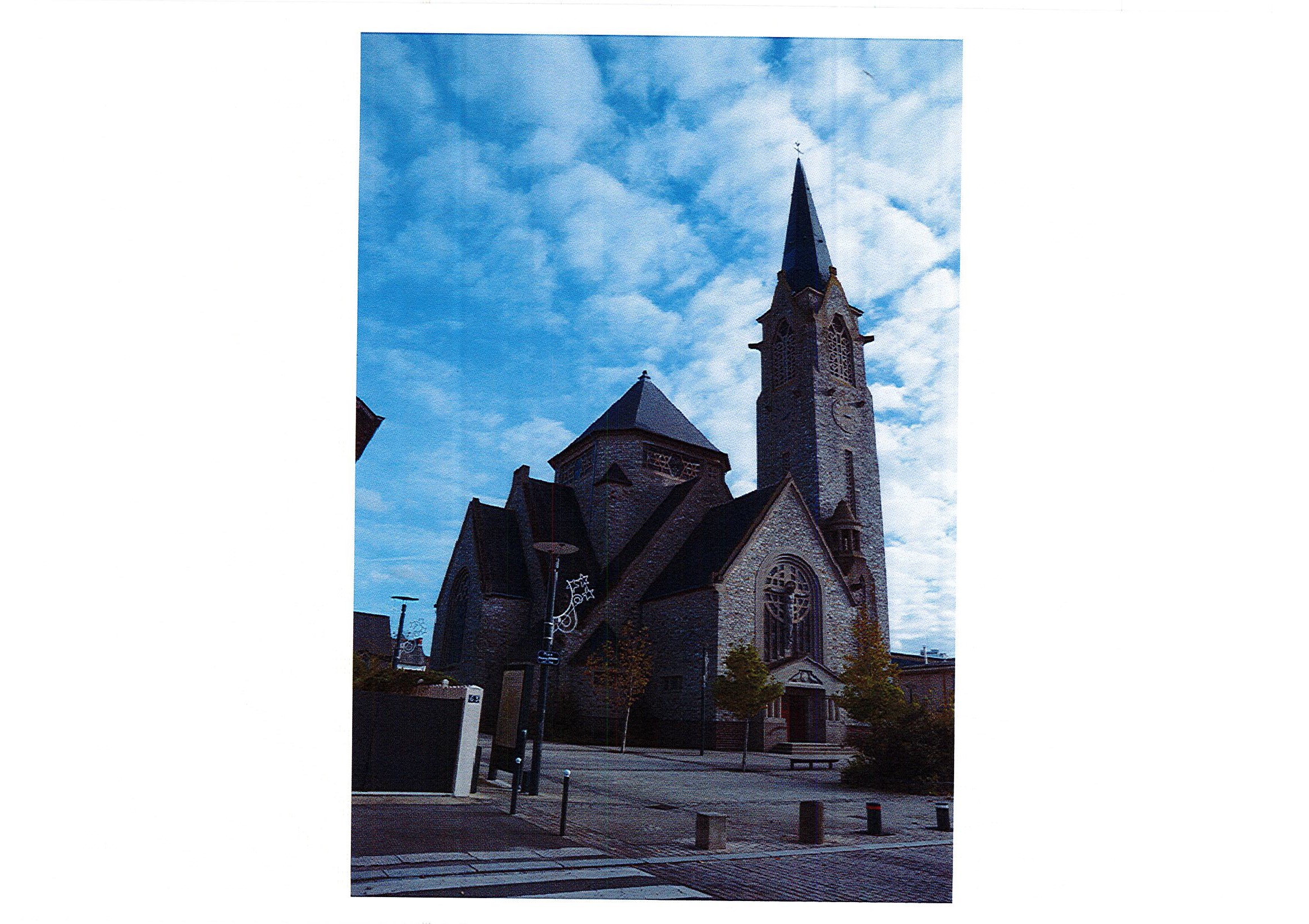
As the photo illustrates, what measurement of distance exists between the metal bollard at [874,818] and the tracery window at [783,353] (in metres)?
3.69

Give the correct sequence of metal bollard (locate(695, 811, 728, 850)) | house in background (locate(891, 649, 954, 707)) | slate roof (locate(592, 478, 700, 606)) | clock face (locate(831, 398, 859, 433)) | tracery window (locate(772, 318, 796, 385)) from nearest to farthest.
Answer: metal bollard (locate(695, 811, 728, 850)) < house in background (locate(891, 649, 954, 707)) < tracery window (locate(772, 318, 796, 385)) < slate roof (locate(592, 478, 700, 606)) < clock face (locate(831, 398, 859, 433))

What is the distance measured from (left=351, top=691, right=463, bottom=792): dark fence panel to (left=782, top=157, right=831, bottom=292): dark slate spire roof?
Result: 16.4ft

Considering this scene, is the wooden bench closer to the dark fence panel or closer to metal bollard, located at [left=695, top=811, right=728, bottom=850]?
metal bollard, located at [left=695, top=811, right=728, bottom=850]

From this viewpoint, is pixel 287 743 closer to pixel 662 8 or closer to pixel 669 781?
pixel 669 781

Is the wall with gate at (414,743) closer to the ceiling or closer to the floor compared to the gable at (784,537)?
closer to the floor

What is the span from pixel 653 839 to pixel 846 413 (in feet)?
15.2

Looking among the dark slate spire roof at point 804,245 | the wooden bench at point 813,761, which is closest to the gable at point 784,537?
the wooden bench at point 813,761

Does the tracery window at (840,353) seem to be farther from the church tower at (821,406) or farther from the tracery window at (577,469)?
the tracery window at (577,469)

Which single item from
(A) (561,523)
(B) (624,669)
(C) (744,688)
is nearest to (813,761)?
(C) (744,688)

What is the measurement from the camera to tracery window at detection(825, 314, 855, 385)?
7025mm

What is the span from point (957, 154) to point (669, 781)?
514 centimetres

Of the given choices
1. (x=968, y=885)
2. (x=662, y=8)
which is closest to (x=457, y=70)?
(x=662, y=8)

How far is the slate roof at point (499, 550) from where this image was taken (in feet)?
22.9

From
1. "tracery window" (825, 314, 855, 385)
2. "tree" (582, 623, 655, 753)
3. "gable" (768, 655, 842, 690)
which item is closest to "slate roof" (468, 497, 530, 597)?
"tree" (582, 623, 655, 753)
